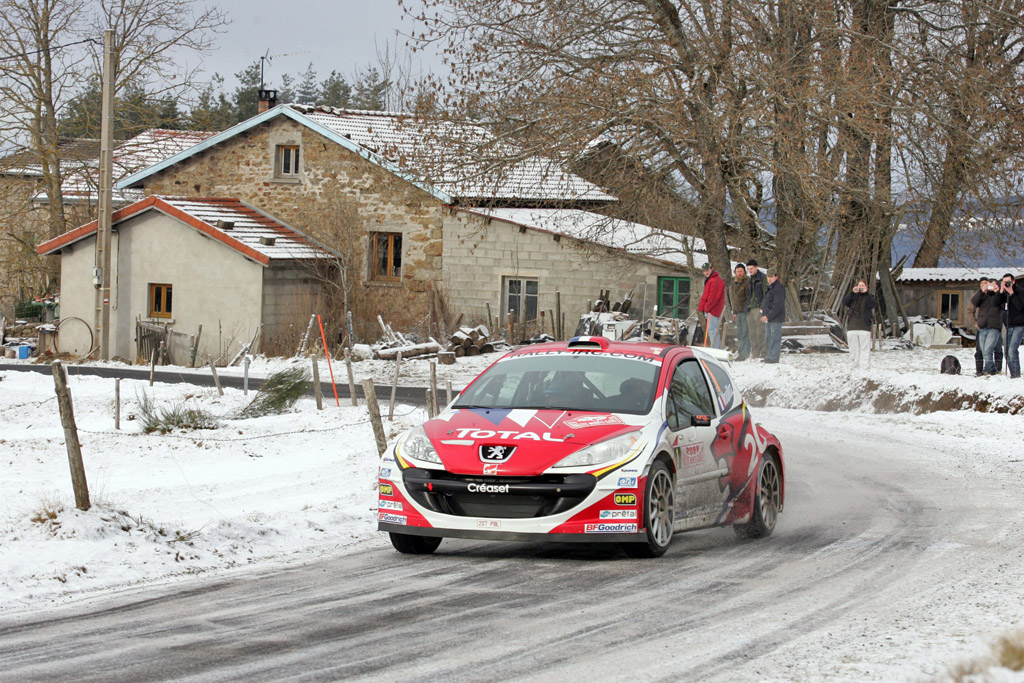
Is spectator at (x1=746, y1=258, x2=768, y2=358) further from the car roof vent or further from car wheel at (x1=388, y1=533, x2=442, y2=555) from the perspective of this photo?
car wheel at (x1=388, y1=533, x2=442, y2=555)

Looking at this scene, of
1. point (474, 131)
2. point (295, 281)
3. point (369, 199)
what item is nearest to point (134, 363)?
point (295, 281)

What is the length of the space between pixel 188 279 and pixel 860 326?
20.2 metres

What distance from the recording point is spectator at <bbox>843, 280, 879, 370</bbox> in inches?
915

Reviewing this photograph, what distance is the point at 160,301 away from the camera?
37062 mm

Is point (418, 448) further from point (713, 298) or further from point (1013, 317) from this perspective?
point (713, 298)

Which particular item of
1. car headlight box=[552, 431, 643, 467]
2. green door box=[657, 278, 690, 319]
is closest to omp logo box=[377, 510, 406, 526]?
car headlight box=[552, 431, 643, 467]

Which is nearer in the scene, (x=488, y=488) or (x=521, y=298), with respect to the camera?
(x=488, y=488)

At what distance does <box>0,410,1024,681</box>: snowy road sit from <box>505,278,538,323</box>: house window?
27.1m

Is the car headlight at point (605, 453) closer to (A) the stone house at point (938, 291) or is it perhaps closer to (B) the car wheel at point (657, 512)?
(B) the car wheel at point (657, 512)

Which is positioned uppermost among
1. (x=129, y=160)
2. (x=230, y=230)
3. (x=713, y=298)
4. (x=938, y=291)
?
(x=129, y=160)

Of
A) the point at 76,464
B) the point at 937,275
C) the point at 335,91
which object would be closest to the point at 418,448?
the point at 76,464

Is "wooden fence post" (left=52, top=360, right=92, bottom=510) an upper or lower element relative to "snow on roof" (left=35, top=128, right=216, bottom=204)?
lower

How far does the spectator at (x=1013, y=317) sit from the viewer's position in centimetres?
2075

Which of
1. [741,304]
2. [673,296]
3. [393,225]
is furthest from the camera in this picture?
[393,225]
